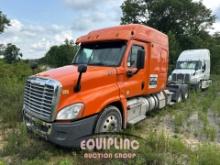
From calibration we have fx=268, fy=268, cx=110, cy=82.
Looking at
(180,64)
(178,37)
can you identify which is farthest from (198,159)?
(178,37)

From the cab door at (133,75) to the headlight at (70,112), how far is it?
176 centimetres

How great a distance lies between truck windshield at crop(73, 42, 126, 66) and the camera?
7.08m

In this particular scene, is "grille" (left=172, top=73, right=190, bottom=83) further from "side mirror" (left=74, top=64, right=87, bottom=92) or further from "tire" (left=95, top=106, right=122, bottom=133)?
"side mirror" (left=74, top=64, right=87, bottom=92)

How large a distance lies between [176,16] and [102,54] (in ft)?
110

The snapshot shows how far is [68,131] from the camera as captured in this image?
5434 millimetres

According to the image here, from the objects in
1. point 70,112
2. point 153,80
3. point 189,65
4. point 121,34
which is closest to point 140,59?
point 121,34

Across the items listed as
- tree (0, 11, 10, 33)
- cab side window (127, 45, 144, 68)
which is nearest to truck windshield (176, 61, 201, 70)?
cab side window (127, 45, 144, 68)

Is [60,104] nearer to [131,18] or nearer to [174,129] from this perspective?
[174,129]

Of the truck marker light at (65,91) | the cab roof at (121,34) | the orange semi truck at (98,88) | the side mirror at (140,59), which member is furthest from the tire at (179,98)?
the truck marker light at (65,91)

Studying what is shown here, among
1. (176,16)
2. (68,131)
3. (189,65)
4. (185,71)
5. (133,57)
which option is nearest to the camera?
(68,131)

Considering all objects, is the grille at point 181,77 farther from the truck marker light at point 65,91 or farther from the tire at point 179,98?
the truck marker light at point 65,91

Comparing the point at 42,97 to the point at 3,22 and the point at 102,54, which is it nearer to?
the point at 102,54

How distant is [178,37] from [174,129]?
3190cm

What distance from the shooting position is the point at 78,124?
5480 millimetres
